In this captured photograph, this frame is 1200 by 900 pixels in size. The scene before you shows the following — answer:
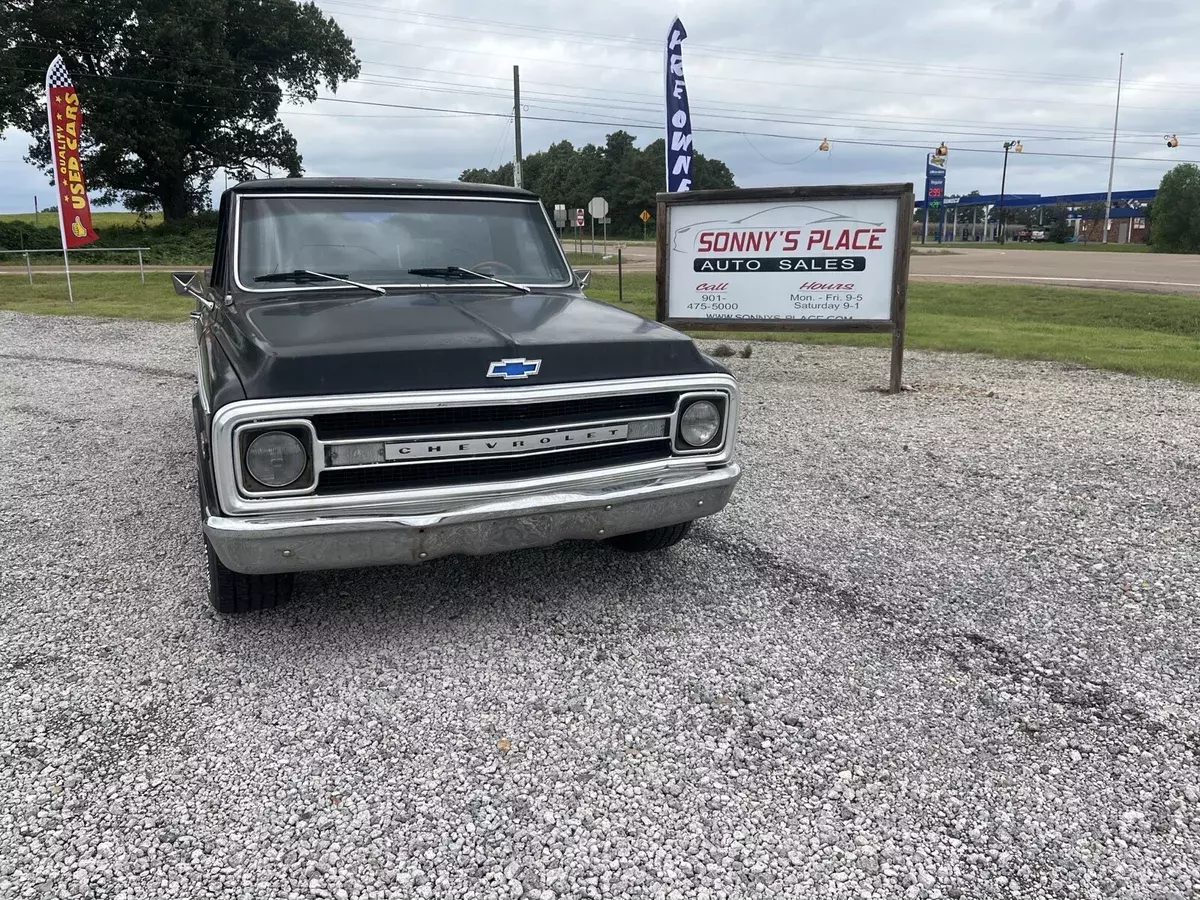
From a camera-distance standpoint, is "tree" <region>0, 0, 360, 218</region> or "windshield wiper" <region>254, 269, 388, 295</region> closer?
"windshield wiper" <region>254, 269, 388, 295</region>

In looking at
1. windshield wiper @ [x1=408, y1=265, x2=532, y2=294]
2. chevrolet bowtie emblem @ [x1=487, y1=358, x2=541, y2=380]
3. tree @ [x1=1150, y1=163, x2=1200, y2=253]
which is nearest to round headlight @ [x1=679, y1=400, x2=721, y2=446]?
chevrolet bowtie emblem @ [x1=487, y1=358, x2=541, y2=380]

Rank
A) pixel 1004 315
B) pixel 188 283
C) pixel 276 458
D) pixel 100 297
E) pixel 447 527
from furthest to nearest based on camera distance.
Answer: pixel 100 297 → pixel 1004 315 → pixel 188 283 → pixel 447 527 → pixel 276 458

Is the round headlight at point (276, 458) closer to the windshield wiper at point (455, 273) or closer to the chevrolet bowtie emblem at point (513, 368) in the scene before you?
the chevrolet bowtie emblem at point (513, 368)

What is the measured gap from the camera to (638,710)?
2902 mm

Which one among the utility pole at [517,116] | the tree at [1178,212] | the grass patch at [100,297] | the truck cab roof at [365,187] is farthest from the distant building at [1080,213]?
the truck cab roof at [365,187]

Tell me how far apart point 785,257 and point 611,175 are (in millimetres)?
83054

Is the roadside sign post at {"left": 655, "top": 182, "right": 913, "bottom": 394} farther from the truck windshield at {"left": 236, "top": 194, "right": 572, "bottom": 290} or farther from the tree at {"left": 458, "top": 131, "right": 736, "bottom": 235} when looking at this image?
the tree at {"left": 458, "top": 131, "right": 736, "bottom": 235}

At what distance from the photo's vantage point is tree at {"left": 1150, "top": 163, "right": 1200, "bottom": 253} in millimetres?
58719

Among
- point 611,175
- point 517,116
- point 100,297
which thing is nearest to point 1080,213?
point 611,175

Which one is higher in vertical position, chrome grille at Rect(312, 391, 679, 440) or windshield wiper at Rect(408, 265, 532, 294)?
windshield wiper at Rect(408, 265, 532, 294)

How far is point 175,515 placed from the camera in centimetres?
483

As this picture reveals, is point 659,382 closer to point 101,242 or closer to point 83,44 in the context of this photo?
point 101,242

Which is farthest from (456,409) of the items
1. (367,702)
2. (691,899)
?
(691,899)

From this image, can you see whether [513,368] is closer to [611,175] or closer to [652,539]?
[652,539]
